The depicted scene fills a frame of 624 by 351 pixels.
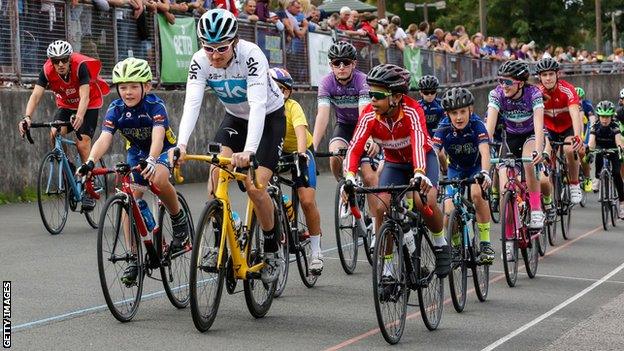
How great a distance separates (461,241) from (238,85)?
89.4 inches

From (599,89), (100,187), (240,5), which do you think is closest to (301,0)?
(240,5)

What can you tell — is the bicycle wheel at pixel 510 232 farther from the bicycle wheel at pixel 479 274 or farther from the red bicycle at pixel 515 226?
the bicycle wheel at pixel 479 274

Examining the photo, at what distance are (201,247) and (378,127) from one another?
1906mm

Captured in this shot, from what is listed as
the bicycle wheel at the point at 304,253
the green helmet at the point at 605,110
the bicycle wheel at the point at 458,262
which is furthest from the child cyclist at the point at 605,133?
the bicycle wheel at the point at 458,262

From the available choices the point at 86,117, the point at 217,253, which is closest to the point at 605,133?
the point at 86,117

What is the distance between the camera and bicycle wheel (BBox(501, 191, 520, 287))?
39.3 ft

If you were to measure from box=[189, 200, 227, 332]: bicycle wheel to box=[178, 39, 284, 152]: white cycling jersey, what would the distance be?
1.86 ft

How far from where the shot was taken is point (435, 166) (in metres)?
10.1

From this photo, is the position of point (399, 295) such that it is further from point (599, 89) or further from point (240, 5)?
point (599, 89)

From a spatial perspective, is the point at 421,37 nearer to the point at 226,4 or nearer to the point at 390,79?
the point at 226,4

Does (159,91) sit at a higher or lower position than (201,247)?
higher

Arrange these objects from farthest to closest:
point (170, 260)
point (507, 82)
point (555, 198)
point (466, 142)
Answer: point (555, 198), point (507, 82), point (466, 142), point (170, 260)

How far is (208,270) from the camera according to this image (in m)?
8.83

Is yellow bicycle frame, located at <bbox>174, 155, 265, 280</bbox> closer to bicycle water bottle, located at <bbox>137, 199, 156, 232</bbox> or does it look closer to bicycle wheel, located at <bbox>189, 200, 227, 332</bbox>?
bicycle wheel, located at <bbox>189, 200, 227, 332</bbox>
